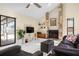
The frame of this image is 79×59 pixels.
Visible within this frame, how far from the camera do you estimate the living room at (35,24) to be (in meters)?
4.05

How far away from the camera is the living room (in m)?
4.05

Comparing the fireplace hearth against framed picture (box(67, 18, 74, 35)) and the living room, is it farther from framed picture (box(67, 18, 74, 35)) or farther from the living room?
framed picture (box(67, 18, 74, 35))

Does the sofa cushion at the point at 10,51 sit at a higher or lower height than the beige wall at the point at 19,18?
lower

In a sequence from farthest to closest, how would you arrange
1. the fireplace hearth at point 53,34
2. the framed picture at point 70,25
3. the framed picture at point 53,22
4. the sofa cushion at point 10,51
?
the fireplace hearth at point 53,34, the framed picture at point 53,22, the framed picture at point 70,25, the sofa cushion at point 10,51

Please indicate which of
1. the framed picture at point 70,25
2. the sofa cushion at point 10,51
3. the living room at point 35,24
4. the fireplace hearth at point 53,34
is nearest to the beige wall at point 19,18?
the living room at point 35,24

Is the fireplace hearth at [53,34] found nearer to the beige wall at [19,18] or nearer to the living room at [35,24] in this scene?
the living room at [35,24]

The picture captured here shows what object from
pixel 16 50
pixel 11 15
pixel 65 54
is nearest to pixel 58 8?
pixel 11 15

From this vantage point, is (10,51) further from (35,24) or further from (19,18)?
(35,24)

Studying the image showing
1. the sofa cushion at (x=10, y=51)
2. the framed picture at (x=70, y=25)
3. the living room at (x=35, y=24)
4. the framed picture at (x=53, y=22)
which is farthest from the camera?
the framed picture at (x=53, y=22)

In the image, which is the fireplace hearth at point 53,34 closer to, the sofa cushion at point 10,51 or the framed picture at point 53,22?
the framed picture at point 53,22

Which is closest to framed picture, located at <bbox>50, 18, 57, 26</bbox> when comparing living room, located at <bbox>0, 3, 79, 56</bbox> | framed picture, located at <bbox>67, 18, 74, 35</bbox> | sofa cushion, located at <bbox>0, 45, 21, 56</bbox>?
living room, located at <bbox>0, 3, 79, 56</bbox>

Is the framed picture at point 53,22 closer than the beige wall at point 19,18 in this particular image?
No

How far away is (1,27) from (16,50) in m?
1.77

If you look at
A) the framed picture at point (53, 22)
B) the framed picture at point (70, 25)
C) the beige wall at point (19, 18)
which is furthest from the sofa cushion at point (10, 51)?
the framed picture at point (53, 22)
